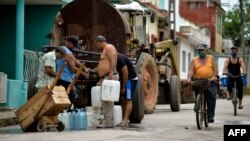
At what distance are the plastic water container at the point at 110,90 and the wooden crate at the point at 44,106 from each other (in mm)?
783

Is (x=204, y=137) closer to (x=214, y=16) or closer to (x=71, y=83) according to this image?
(x=71, y=83)

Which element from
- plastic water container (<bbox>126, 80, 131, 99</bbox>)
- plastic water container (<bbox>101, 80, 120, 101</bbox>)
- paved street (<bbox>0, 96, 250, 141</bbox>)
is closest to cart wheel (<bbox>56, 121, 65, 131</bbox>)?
paved street (<bbox>0, 96, 250, 141</bbox>)

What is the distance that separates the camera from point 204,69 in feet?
49.0

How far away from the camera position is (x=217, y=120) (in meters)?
17.3

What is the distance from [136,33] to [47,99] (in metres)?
7.67

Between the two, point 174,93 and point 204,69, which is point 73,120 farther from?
point 174,93

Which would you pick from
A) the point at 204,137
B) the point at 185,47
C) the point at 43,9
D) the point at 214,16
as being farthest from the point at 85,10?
the point at 214,16

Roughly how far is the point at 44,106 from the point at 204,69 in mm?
3724

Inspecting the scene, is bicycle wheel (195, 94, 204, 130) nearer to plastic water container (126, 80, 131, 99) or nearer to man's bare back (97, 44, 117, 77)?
plastic water container (126, 80, 131, 99)

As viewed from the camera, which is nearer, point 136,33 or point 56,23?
point 56,23
